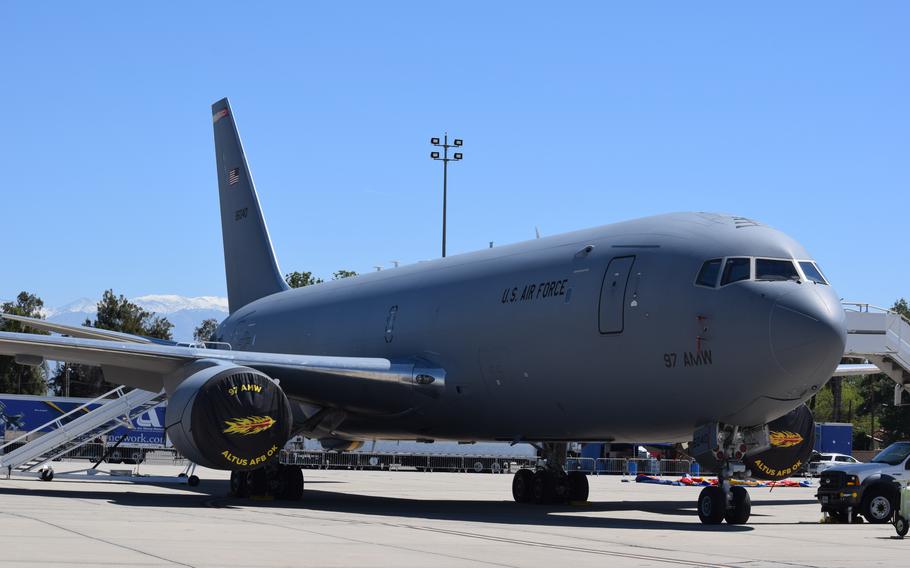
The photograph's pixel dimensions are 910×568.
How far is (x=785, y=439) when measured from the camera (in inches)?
794

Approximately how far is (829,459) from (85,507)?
41494 millimetres

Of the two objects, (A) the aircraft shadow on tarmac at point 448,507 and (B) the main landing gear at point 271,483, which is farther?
(B) the main landing gear at point 271,483

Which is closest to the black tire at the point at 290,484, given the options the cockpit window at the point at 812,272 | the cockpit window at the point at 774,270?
the cockpit window at the point at 774,270

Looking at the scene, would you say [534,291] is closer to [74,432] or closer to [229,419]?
[229,419]

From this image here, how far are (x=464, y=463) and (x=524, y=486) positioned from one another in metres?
30.2

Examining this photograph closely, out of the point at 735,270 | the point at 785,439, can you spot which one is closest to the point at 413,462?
the point at 785,439

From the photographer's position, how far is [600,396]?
722 inches

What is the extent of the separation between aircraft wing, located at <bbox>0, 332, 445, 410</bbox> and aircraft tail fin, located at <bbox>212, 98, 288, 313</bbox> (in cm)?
853

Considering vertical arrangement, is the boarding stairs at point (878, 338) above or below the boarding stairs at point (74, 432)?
above

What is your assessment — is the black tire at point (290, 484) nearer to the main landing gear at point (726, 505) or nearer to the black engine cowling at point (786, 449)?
the black engine cowling at point (786, 449)

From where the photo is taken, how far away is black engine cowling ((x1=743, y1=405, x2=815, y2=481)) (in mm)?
20062

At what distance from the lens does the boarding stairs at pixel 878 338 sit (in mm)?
32656

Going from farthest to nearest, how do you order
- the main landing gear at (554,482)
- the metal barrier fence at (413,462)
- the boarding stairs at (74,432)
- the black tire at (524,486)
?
the metal barrier fence at (413,462) → the boarding stairs at (74,432) → the black tire at (524,486) → the main landing gear at (554,482)

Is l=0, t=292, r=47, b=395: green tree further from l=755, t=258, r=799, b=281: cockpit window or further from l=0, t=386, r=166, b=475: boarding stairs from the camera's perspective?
l=755, t=258, r=799, b=281: cockpit window
